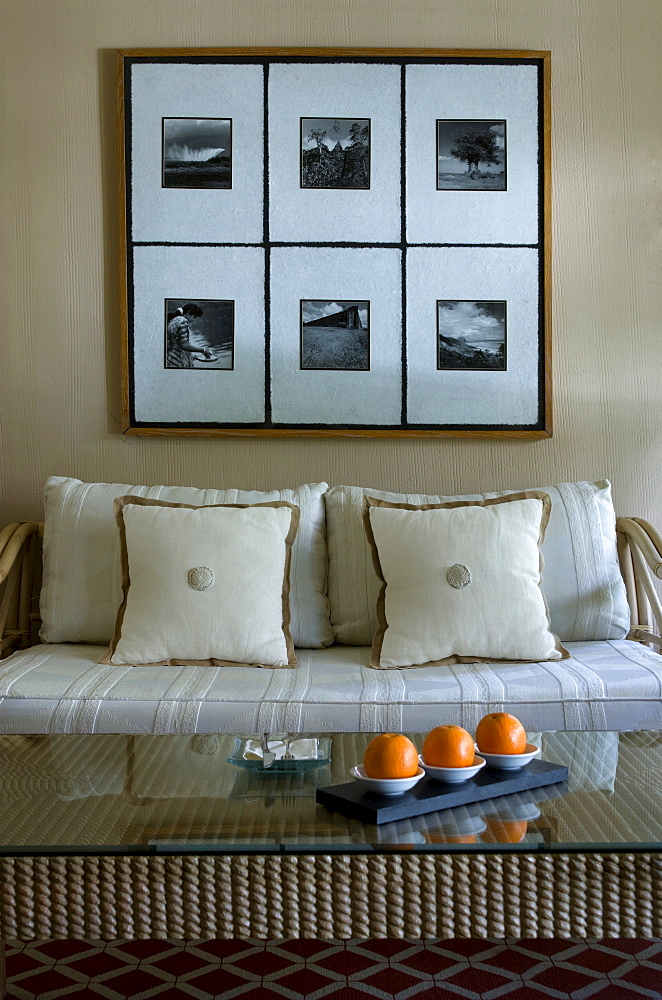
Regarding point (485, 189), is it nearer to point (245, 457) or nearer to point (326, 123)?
point (326, 123)

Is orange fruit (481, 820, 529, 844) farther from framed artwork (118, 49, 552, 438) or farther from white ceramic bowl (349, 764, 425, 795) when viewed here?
framed artwork (118, 49, 552, 438)

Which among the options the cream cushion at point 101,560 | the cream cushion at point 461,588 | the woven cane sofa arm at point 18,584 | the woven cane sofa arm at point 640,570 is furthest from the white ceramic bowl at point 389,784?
the woven cane sofa arm at point 18,584

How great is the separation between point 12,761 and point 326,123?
2.15 m

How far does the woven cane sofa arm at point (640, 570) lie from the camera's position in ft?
8.27

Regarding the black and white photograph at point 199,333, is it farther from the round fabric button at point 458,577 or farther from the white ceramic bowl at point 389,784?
the white ceramic bowl at point 389,784

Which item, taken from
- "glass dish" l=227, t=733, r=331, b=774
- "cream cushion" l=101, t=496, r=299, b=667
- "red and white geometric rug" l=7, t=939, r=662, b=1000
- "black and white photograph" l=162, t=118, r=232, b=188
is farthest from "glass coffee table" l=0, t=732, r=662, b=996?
"black and white photograph" l=162, t=118, r=232, b=188

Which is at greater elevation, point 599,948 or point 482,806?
point 482,806

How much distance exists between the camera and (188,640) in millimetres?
2201

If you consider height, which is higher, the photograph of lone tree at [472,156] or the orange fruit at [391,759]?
the photograph of lone tree at [472,156]

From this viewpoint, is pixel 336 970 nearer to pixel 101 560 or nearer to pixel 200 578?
pixel 200 578

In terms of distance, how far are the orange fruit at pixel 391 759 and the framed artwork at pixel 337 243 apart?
1631 millimetres

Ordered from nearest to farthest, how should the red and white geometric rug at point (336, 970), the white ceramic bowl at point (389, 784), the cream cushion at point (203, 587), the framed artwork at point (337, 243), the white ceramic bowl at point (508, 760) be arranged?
the white ceramic bowl at point (389, 784)
the white ceramic bowl at point (508, 760)
the red and white geometric rug at point (336, 970)
the cream cushion at point (203, 587)
the framed artwork at point (337, 243)

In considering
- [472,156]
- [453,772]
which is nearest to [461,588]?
[453,772]

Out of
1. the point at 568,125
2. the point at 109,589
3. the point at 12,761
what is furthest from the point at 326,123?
the point at 12,761
